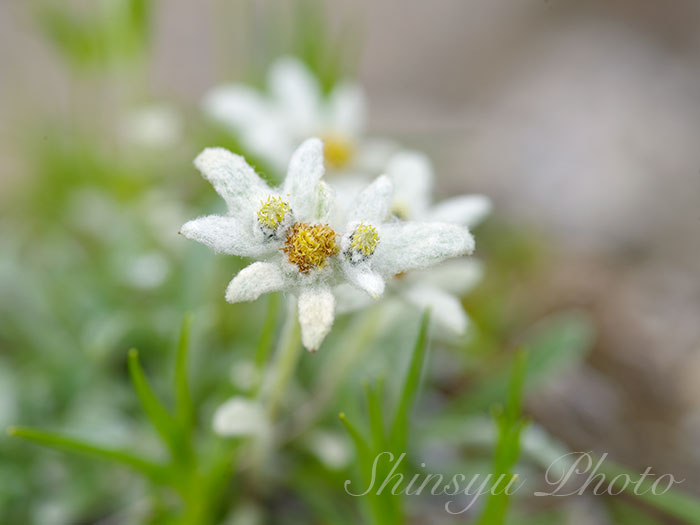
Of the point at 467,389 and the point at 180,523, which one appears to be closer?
the point at 180,523

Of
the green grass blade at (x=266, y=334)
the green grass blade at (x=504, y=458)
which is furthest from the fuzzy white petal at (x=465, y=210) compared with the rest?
the green grass blade at (x=266, y=334)

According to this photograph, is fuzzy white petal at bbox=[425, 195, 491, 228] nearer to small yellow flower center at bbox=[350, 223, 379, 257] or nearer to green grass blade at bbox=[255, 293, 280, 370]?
small yellow flower center at bbox=[350, 223, 379, 257]

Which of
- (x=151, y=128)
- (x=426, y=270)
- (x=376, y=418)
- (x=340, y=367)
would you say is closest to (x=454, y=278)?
(x=426, y=270)

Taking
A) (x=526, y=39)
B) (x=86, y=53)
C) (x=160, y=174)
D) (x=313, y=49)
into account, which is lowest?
(x=160, y=174)

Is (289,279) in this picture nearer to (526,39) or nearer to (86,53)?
(86,53)

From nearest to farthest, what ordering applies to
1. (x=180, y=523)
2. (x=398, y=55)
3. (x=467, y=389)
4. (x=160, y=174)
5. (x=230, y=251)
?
1. (x=230, y=251)
2. (x=180, y=523)
3. (x=467, y=389)
4. (x=160, y=174)
5. (x=398, y=55)

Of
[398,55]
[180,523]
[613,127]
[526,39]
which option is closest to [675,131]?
[613,127]

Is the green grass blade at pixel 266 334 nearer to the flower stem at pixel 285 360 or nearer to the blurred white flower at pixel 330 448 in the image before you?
the flower stem at pixel 285 360

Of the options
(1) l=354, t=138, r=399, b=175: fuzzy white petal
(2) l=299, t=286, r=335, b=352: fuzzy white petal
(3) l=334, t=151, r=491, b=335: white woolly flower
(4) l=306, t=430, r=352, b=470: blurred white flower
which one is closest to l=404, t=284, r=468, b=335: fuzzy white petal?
(3) l=334, t=151, r=491, b=335: white woolly flower
